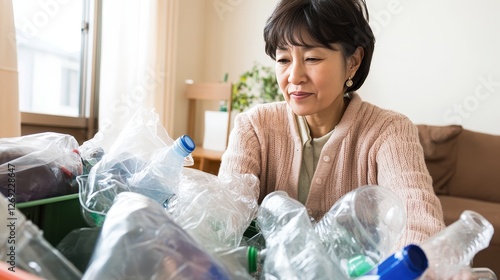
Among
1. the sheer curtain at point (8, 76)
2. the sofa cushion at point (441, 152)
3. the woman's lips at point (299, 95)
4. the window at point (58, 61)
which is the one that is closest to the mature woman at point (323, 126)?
the woman's lips at point (299, 95)

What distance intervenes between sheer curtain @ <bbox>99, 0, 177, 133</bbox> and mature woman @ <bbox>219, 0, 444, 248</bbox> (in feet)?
5.65

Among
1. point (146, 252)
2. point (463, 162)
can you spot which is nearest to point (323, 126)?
point (146, 252)

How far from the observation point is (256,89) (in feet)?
10.8

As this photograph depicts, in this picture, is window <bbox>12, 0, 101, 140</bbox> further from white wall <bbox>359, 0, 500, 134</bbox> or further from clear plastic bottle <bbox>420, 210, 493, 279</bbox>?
clear plastic bottle <bbox>420, 210, 493, 279</bbox>

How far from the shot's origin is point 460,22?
2.70 m

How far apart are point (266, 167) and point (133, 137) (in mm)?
438

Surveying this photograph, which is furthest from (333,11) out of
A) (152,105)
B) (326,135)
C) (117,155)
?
(152,105)

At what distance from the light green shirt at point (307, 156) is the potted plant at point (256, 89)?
1898 millimetres

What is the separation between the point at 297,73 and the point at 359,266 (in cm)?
58

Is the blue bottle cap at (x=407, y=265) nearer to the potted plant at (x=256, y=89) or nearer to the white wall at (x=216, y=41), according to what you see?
the potted plant at (x=256, y=89)

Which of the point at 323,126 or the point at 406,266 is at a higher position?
the point at 323,126

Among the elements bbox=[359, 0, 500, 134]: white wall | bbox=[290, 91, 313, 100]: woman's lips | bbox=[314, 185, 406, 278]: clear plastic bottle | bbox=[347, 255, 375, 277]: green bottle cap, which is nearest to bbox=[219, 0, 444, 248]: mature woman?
bbox=[290, 91, 313, 100]: woman's lips

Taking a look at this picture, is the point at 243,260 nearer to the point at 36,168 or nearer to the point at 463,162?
the point at 36,168

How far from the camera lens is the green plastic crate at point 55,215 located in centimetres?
50
